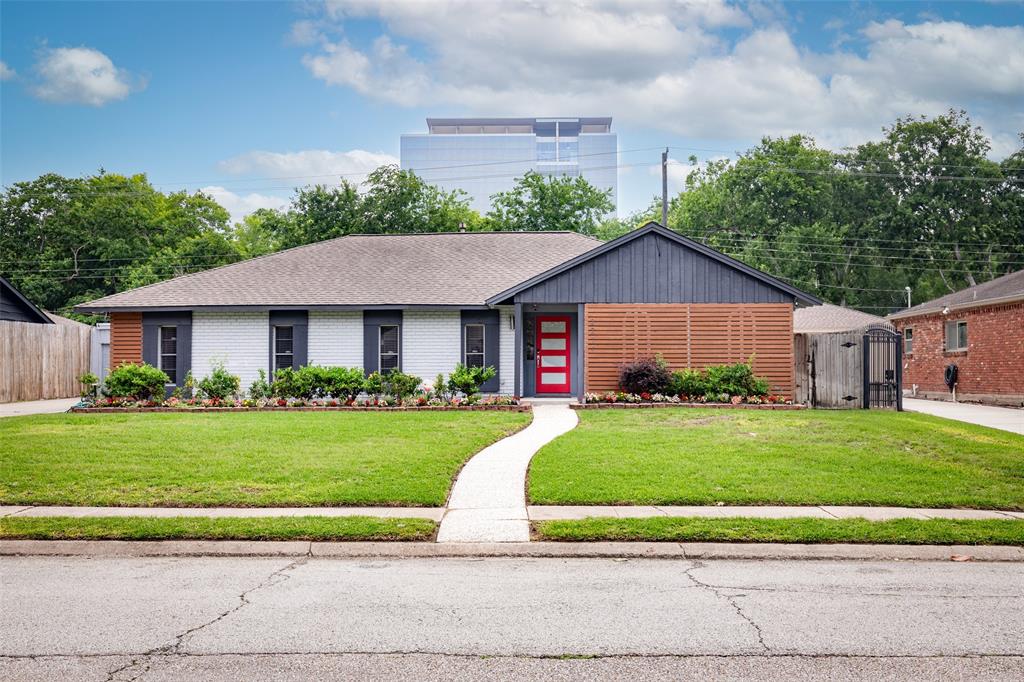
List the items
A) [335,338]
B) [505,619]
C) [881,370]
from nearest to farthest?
1. [505,619]
2. [881,370]
3. [335,338]

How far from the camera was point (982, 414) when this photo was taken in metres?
20.3

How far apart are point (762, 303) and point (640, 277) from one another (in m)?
3.50

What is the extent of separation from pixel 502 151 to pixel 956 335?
137 metres

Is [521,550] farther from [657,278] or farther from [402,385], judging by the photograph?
[657,278]

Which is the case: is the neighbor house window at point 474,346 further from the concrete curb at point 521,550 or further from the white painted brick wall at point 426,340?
the concrete curb at point 521,550

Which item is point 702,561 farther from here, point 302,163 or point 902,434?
point 302,163

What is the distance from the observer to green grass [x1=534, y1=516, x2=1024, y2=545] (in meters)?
7.37

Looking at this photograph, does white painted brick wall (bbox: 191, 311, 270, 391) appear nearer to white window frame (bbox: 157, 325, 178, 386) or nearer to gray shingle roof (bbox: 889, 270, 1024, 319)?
white window frame (bbox: 157, 325, 178, 386)

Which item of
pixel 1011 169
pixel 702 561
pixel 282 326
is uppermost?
pixel 1011 169

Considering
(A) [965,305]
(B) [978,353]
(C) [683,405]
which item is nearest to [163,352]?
(C) [683,405]

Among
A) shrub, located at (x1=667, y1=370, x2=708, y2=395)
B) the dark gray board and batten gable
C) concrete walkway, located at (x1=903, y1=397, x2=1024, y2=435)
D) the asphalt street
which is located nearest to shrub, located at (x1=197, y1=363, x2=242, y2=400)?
the dark gray board and batten gable

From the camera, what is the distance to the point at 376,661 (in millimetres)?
4531

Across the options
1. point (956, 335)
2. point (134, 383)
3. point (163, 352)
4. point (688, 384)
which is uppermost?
point (956, 335)

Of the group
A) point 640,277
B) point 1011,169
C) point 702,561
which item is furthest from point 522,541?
point 1011,169
